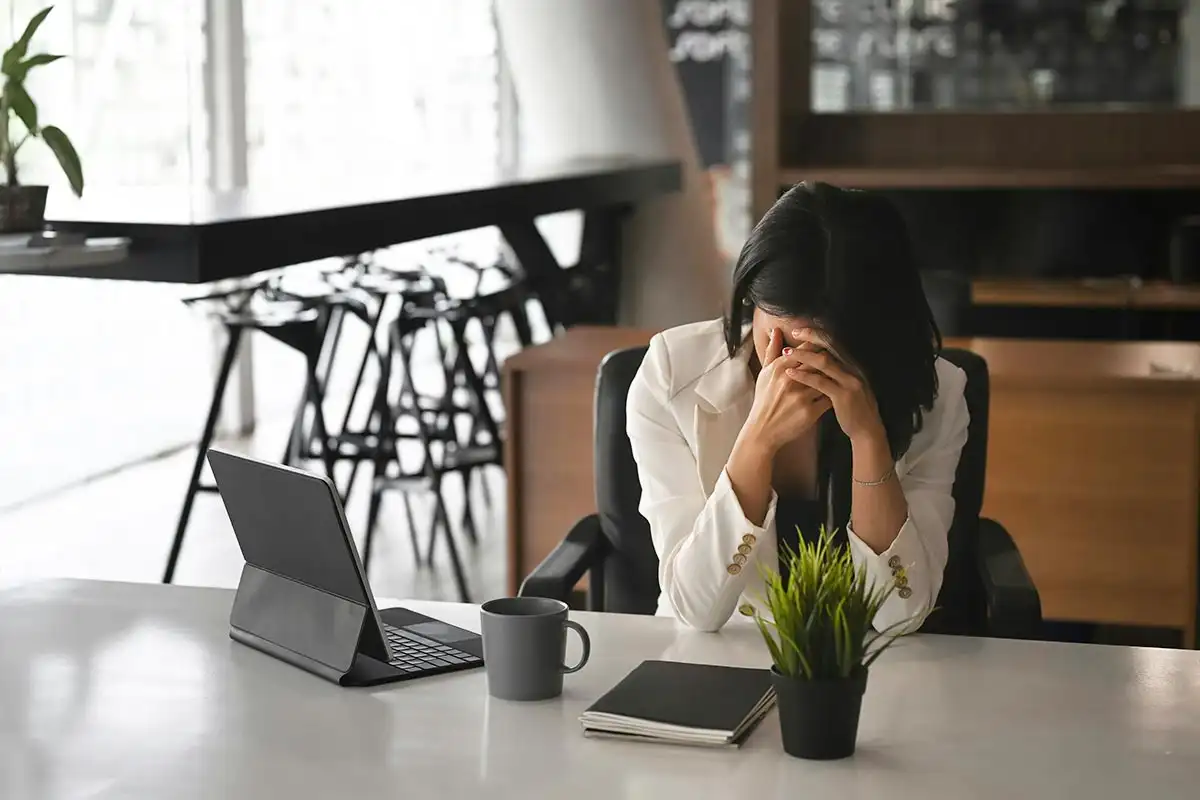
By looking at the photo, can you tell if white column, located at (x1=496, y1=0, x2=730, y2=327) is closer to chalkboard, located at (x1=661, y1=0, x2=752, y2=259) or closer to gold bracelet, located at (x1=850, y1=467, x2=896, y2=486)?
chalkboard, located at (x1=661, y1=0, x2=752, y2=259)

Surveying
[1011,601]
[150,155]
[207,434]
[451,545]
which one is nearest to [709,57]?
[150,155]

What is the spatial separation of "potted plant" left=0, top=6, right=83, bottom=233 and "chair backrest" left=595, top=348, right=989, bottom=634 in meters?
1.13

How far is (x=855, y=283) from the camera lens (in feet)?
6.15

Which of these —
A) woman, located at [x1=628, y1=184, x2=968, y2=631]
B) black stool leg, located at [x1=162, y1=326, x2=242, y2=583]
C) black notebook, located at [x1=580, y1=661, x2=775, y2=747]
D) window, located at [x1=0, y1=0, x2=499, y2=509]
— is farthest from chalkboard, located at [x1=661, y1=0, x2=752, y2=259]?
black notebook, located at [x1=580, y1=661, x2=775, y2=747]

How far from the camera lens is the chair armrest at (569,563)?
2.09 m

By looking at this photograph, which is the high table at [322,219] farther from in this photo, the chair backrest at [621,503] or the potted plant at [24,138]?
the chair backrest at [621,503]

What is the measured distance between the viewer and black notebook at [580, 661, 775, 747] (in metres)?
1.39

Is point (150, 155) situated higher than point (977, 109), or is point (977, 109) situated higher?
point (977, 109)

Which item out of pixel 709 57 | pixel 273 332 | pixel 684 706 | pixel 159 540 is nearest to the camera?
pixel 684 706

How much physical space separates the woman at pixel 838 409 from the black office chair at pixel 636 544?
21cm

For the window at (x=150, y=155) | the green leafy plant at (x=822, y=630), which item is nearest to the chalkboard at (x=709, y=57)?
the window at (x=150, y=155)

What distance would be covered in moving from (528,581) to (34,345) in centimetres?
430

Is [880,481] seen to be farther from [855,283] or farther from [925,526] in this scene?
[855,283]

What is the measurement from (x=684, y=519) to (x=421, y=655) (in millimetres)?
461
